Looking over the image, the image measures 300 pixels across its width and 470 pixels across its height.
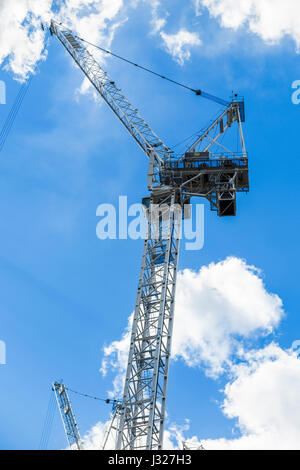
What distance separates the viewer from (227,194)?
164 ft

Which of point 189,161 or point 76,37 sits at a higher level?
point 76,37

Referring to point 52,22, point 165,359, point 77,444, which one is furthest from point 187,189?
point 77,444

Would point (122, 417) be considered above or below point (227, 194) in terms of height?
below

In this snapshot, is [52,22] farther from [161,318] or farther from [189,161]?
[161,318]

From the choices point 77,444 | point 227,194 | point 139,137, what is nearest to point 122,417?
point 227,194

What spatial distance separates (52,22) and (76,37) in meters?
5.64
